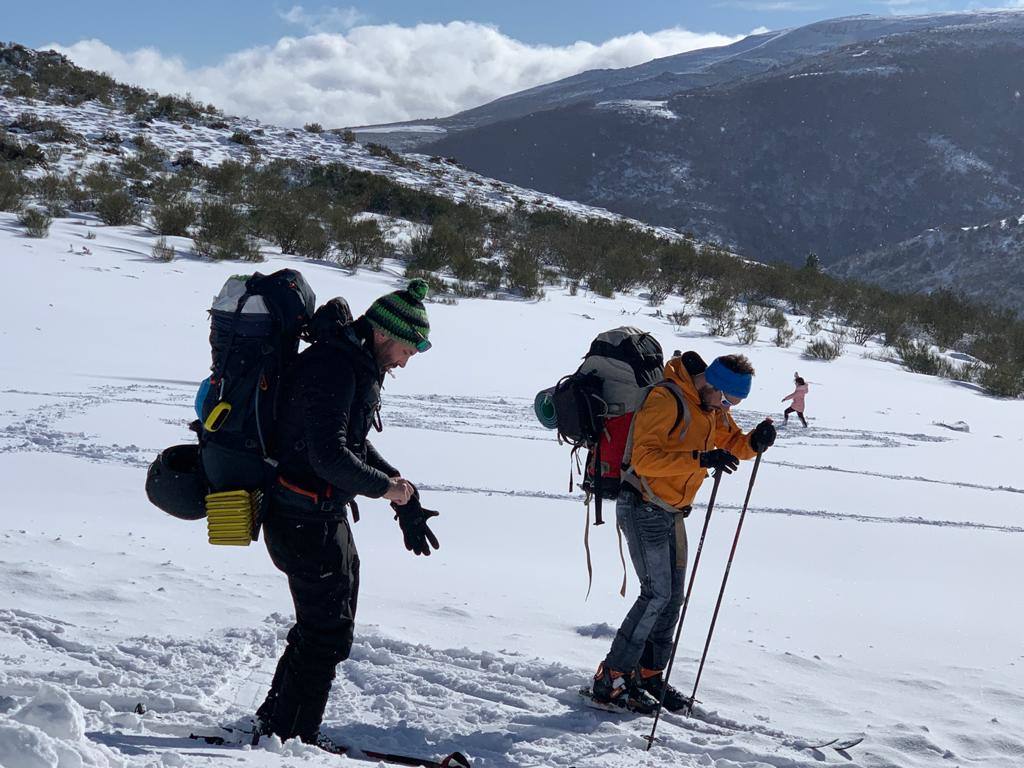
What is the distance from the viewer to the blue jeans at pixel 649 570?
3277 millimetres

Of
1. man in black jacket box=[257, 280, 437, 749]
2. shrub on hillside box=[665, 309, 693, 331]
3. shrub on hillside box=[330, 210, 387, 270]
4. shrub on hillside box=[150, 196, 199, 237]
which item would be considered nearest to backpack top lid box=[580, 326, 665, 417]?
man in black jacket box=[257, 280, 437, 749]

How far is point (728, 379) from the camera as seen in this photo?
123 inches

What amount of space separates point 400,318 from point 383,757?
149 centimetres

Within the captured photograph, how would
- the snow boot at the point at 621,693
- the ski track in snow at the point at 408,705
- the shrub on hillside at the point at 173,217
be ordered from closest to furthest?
the ski track in snow at the point at 408,705
the snow boot at the point at 621,693
the shrub on hillside at the point at 173,217

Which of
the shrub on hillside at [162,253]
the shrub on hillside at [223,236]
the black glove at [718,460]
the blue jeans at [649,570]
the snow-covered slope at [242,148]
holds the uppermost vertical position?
the snow-covered slope at [242,148]

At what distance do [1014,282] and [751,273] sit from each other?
56.9 ft

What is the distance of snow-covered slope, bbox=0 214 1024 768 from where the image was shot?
316 centimetres

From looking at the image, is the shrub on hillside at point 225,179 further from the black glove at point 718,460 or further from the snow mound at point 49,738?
the snow mound at point 49,738

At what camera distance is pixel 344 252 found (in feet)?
54.2

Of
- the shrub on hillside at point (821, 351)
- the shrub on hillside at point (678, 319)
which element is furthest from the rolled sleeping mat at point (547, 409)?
the shrub on hillside at point (678, 319)

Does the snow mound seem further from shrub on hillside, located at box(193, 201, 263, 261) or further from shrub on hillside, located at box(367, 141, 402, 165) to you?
shrub on hillside, located at box(367, 141, 402, 165)

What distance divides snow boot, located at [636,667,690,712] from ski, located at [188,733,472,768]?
0.87 metres


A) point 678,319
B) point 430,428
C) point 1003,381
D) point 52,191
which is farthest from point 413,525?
point 52,191

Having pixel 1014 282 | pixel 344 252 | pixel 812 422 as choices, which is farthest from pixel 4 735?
pixel 1014 282
